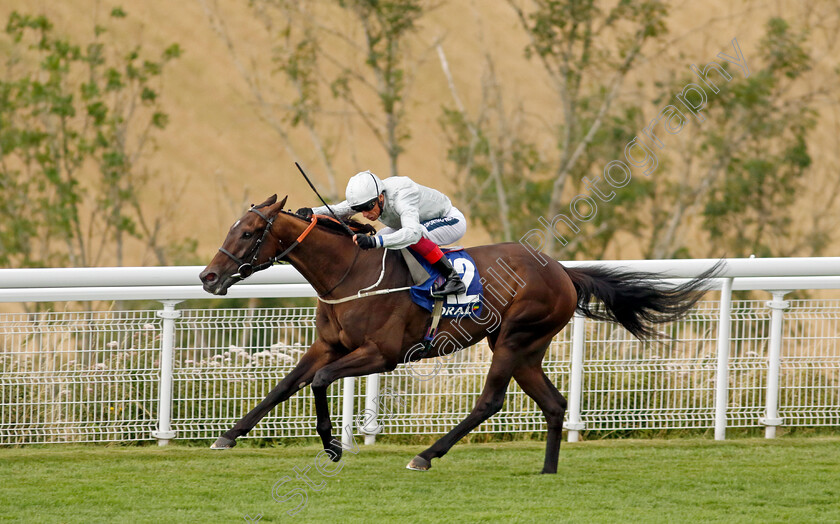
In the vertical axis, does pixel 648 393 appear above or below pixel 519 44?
below

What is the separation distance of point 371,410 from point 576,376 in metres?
1.14

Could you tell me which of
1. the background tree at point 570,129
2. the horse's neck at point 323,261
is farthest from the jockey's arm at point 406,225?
the background tree at point 570,129

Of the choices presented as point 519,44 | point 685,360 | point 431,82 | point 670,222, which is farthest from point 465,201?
point 519,44

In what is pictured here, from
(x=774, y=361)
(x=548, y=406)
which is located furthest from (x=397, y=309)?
(x=774, y=361)

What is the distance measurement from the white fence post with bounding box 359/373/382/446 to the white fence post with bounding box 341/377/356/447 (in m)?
0.09

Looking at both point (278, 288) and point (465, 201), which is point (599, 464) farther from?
point (465, 201)

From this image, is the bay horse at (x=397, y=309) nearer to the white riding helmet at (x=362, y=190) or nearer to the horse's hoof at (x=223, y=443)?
the horse's hoof at (x=223, y=443)

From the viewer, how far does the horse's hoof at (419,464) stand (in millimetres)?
4930

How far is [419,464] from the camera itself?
16.2ft

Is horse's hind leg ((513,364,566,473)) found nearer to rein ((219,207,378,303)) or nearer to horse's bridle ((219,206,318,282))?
rein ((219,207,378,303))

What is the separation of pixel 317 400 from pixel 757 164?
1335 centimetres

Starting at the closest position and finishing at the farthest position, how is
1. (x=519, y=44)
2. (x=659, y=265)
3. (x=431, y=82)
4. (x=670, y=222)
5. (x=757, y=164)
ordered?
(x=659, y=265)
(x=757, y=164)
(x=670, y=222)
(x=431, y=82)
(x=519, y=44)

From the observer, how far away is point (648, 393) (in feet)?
19.7

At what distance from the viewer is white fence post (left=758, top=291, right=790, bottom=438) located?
590 cm
